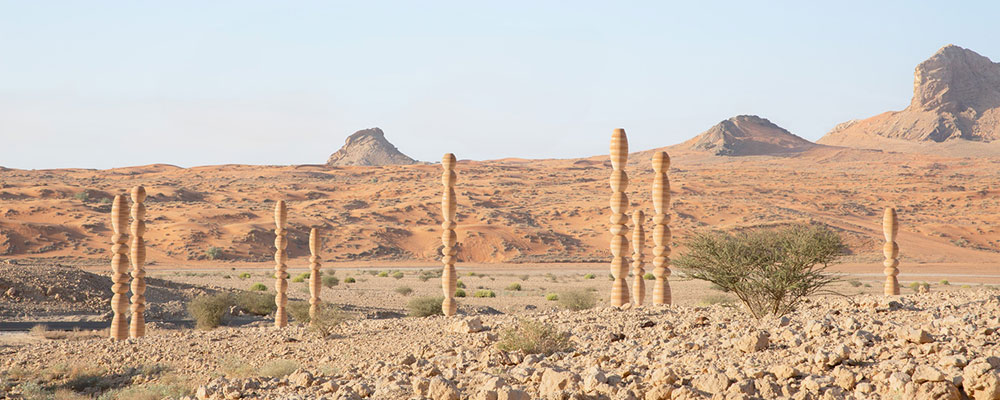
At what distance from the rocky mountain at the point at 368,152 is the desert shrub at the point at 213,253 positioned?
7123 cm

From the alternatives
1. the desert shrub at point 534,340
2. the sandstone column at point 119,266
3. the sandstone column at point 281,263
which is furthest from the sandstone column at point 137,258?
the desert shrub at point 534,340

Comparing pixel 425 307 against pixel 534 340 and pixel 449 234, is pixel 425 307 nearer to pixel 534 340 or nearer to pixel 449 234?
pixel 449 234

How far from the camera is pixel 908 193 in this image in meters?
73.1

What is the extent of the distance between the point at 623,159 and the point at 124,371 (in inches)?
322

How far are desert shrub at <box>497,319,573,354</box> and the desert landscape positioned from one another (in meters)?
0.03

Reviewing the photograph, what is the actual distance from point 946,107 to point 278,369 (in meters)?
125

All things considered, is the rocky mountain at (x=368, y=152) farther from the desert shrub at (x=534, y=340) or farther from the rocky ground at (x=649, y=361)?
the desert shrub at (x=534, y=340)

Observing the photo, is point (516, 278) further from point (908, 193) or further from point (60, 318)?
point (908, 193)

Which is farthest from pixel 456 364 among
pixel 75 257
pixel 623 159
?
pixel 75 257

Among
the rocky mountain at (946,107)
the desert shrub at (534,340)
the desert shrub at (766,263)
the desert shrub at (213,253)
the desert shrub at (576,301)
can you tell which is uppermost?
the rocky mountain at (946,107)

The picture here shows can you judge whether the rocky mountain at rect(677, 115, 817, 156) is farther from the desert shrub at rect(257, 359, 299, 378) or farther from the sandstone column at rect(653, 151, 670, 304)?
the desert shrub at rect(257, 359, 299, 378)

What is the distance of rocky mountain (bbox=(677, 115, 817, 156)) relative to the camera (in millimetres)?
108125

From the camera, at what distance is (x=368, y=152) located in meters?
126

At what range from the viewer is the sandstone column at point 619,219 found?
13531 mm
